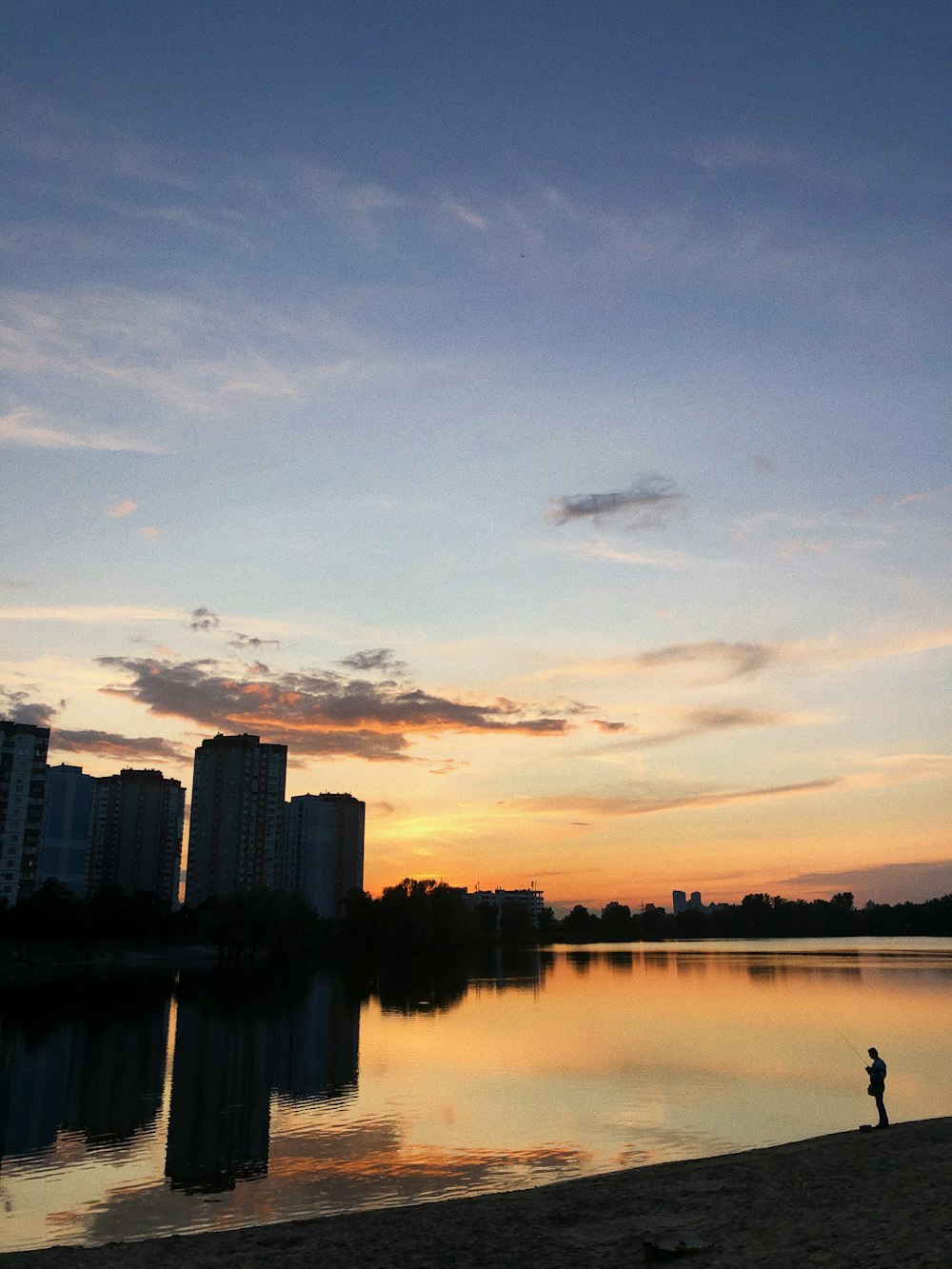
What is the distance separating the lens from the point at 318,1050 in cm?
5128

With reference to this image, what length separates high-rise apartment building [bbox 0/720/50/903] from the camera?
138 m

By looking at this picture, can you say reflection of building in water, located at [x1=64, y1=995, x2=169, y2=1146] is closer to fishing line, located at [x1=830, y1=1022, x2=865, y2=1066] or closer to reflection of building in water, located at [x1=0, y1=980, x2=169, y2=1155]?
reflection of building in water, located at [x1=0, y1=980, x2=169, y2=1155]

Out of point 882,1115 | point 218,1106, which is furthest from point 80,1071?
point 882,1115

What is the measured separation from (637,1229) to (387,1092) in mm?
22641

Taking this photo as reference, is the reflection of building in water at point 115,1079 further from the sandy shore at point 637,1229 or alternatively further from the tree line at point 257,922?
the tree line at point 257,922

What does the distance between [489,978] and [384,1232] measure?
94.7 meters

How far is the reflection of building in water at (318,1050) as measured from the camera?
1596 inches

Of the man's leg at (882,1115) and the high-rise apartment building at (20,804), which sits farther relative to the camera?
the high-rise apartment building at (20,804)

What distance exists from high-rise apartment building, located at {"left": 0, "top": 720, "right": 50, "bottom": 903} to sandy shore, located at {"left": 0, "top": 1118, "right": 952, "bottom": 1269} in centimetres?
13410

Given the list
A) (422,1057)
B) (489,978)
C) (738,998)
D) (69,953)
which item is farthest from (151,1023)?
(69,953)

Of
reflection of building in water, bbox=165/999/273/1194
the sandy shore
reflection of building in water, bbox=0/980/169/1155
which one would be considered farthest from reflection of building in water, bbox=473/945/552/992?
the sandy shore

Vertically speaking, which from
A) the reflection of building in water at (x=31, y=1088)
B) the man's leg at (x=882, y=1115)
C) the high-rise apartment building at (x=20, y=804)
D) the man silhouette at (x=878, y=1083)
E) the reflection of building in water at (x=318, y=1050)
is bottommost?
the reflection of building in water at (x=318, y=1050)


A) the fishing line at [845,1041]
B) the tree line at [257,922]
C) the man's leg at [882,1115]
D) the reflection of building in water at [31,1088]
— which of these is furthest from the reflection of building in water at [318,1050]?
the tree line at [257,922]

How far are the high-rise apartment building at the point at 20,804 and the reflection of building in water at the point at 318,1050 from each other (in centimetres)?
7733
